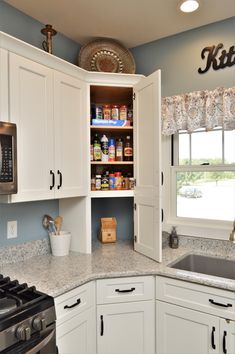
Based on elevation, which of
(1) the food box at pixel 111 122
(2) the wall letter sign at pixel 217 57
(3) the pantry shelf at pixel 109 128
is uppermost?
(2) the wall letter sign at pixel 217 57

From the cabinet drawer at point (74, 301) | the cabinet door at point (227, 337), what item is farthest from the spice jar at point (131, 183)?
the cabinet door at point (227, 337)

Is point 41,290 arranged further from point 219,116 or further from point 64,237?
point 219,116

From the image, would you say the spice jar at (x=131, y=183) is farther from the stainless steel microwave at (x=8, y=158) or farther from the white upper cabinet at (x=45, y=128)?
the stainless steel microwave at (x=8, y=158)

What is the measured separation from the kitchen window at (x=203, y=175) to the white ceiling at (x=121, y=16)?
866 millimetres

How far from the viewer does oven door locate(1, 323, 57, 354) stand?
117cm

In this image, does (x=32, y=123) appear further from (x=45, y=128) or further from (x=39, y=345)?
(x=39, y=345)

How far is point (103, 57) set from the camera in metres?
2.38

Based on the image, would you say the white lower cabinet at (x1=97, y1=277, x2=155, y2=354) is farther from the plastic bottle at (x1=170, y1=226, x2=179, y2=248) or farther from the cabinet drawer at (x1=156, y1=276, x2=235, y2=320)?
the plastic bottle at (x1=170, y1=226, x2=179, y2=248)

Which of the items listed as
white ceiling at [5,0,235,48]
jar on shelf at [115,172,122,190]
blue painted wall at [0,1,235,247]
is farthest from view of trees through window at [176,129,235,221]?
white ceiling at [5,0,235,48]

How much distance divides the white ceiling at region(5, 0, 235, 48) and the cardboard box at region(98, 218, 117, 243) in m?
1.62

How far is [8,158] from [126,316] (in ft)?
4.09

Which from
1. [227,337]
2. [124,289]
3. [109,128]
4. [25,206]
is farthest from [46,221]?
[227,337]

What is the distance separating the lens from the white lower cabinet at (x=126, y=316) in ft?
5.83

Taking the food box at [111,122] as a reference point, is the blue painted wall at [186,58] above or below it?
above
